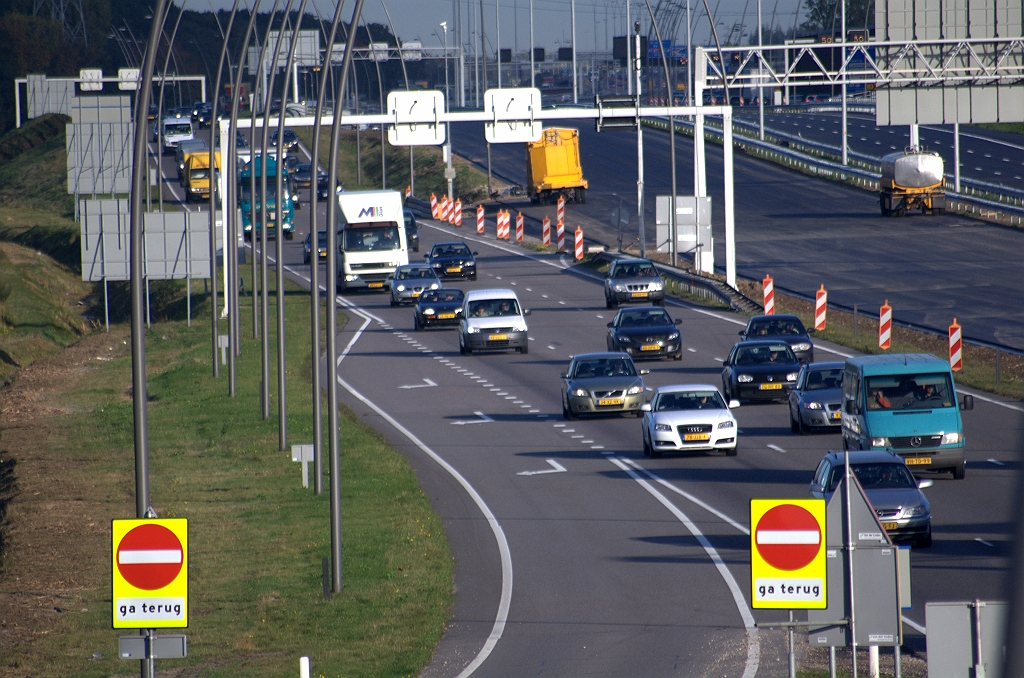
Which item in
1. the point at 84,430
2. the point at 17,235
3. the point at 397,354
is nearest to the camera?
the point at 84,430

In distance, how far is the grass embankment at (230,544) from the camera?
663 inches

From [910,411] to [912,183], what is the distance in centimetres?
4811

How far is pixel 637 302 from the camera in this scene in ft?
167

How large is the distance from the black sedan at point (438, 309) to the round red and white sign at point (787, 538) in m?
37.1

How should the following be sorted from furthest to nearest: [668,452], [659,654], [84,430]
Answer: [84,430]
[668,452]
[659,654]

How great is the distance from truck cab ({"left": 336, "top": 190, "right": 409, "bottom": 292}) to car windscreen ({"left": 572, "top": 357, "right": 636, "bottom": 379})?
25862 millimetres

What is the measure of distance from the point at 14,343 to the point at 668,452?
3764cm

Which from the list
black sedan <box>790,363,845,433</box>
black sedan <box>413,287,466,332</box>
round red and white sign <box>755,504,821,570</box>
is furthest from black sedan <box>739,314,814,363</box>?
round red and white sign <box>755,504,821,570</box>

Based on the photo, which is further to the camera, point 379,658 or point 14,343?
point 14,343

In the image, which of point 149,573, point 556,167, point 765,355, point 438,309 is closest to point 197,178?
point 556,167

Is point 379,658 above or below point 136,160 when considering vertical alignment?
below

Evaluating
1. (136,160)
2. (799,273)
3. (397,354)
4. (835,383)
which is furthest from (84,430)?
(799,273)

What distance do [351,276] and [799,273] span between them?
57.7 feet

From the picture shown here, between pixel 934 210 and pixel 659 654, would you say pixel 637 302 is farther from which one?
pixel 659 654
